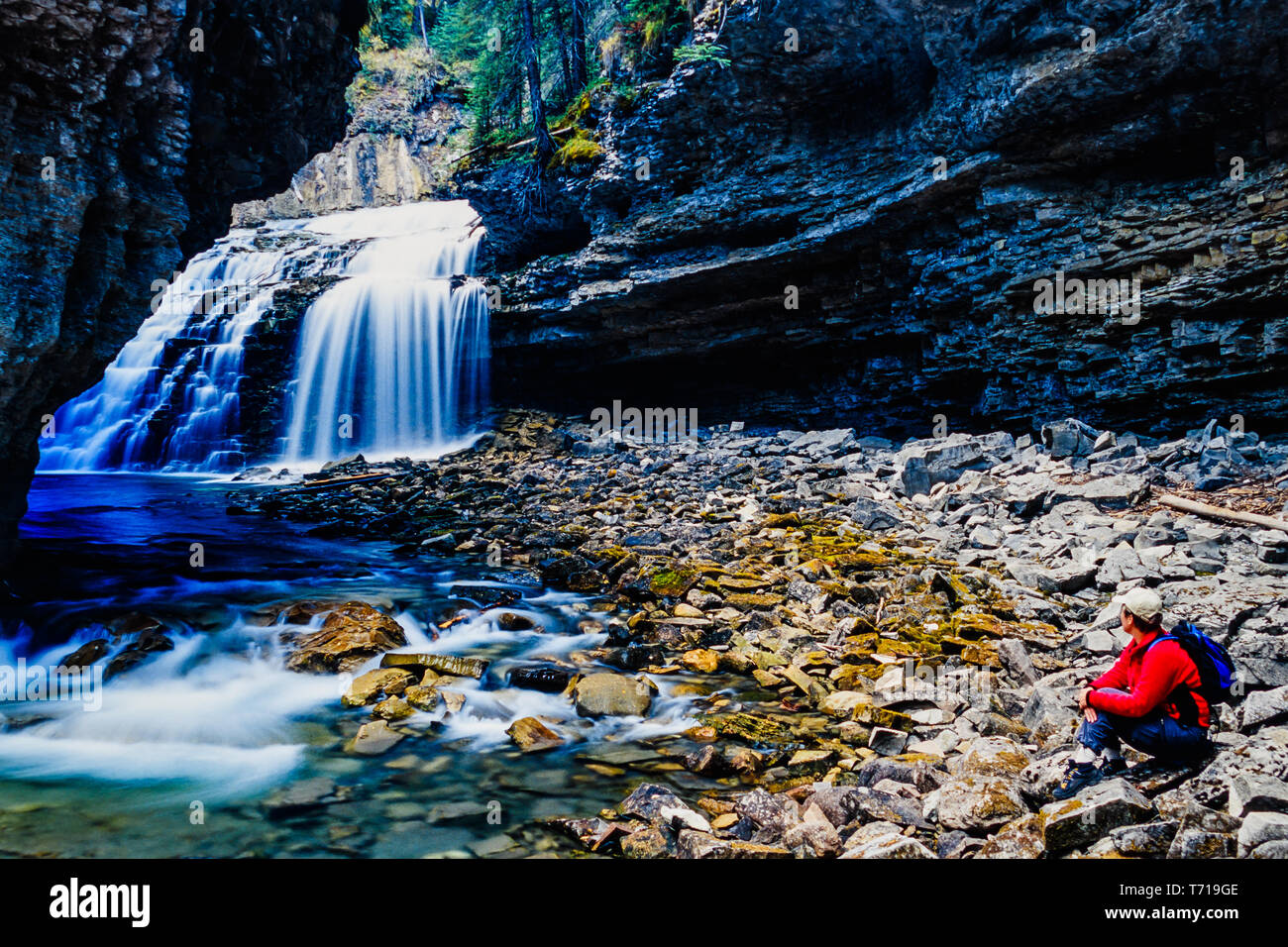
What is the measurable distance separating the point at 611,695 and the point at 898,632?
2719 millimetres

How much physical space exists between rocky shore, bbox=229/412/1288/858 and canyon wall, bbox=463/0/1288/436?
6.98 feet

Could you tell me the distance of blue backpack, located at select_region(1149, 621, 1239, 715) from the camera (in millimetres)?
3359

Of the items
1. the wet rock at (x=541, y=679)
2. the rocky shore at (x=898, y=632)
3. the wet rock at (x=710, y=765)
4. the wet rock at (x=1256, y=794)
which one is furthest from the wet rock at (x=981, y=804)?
the wet rock at (x=541, y=679)

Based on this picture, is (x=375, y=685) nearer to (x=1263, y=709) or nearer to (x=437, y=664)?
(x=437, y=664)

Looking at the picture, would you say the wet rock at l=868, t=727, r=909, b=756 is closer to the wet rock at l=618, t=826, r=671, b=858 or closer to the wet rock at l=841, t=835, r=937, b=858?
the wet rock at l=841, t=835, r=937, b=858

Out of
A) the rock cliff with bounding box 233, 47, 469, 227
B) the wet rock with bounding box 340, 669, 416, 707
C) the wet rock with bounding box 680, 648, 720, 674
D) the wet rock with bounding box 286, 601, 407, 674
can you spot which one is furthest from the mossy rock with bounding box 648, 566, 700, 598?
the rock cliff with bounding box 233, 47, 469, 227

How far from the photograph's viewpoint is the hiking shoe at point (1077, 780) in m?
3.40

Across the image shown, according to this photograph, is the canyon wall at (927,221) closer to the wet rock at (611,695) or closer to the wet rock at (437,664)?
the wet rock at (611,695)

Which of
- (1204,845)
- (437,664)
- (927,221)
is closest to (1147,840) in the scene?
(1204,845)

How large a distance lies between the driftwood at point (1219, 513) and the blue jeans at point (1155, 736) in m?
5.28

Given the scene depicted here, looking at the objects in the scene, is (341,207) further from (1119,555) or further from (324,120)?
(1119,555)

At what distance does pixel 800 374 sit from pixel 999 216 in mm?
7088

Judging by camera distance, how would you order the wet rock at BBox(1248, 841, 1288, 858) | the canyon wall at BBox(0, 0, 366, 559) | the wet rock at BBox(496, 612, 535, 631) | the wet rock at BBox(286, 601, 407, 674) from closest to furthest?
the wet rock at BBox(1248, 841, 1288, 858) → the canyon wall at BBox(0, 0, 366, 559) → the wet rock at BBox(286, 601, 407, 674) → the wet rock at BBox(496, 612, 535, 631)

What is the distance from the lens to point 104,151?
22.3ft
